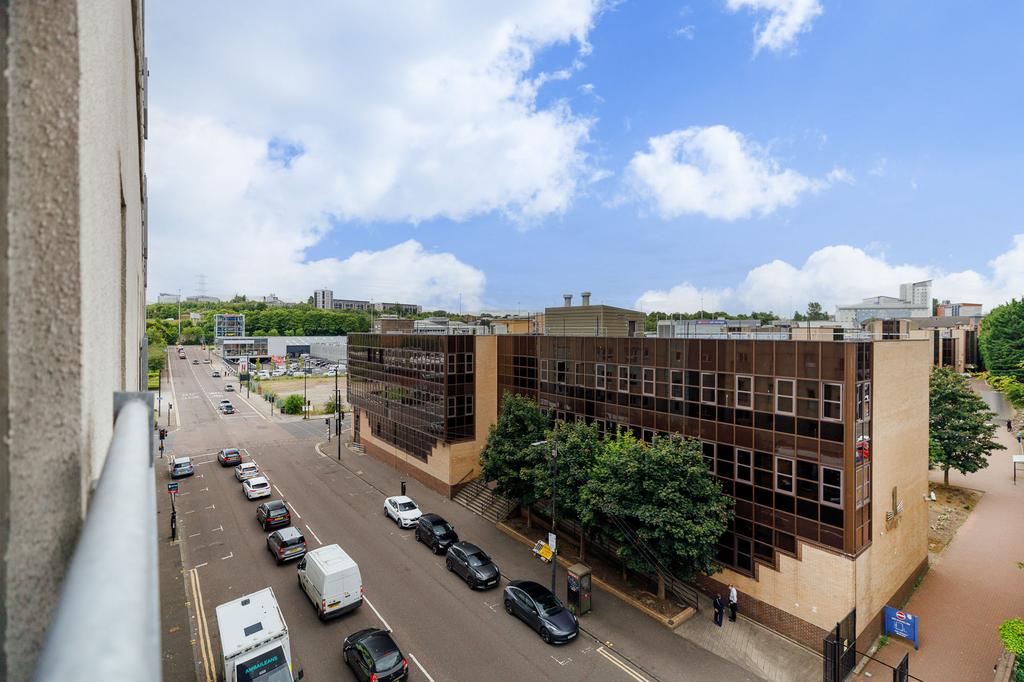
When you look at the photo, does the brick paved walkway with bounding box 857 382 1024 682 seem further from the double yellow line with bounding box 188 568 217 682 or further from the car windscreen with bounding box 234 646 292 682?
the double yellow line with bounding box 188 568 217 682

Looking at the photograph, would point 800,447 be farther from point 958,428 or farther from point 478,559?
point 958,428

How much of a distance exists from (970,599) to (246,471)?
35.0m

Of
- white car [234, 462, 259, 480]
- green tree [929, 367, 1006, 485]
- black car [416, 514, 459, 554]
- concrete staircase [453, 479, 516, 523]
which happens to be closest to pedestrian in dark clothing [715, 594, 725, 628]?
black car [416, 514, 459, 554]

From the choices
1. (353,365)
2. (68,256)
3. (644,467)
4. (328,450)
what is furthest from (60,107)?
(328,450)

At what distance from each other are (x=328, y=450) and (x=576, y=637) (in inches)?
1060

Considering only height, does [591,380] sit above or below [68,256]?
below

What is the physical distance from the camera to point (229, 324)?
420ft

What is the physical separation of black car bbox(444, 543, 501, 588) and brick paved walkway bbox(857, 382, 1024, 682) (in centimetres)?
1162

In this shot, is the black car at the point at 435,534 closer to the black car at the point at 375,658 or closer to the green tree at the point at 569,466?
the green tree at the point at 569,466

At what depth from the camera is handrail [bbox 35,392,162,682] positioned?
0.68 metres

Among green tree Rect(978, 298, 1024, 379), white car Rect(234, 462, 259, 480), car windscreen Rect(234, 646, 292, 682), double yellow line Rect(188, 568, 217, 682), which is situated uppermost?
green tree Rect(978, 298, 1024, 379)

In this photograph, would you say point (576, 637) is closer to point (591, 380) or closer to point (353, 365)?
point (591, 380)

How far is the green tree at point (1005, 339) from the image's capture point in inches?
1998

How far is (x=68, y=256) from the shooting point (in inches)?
41.1
